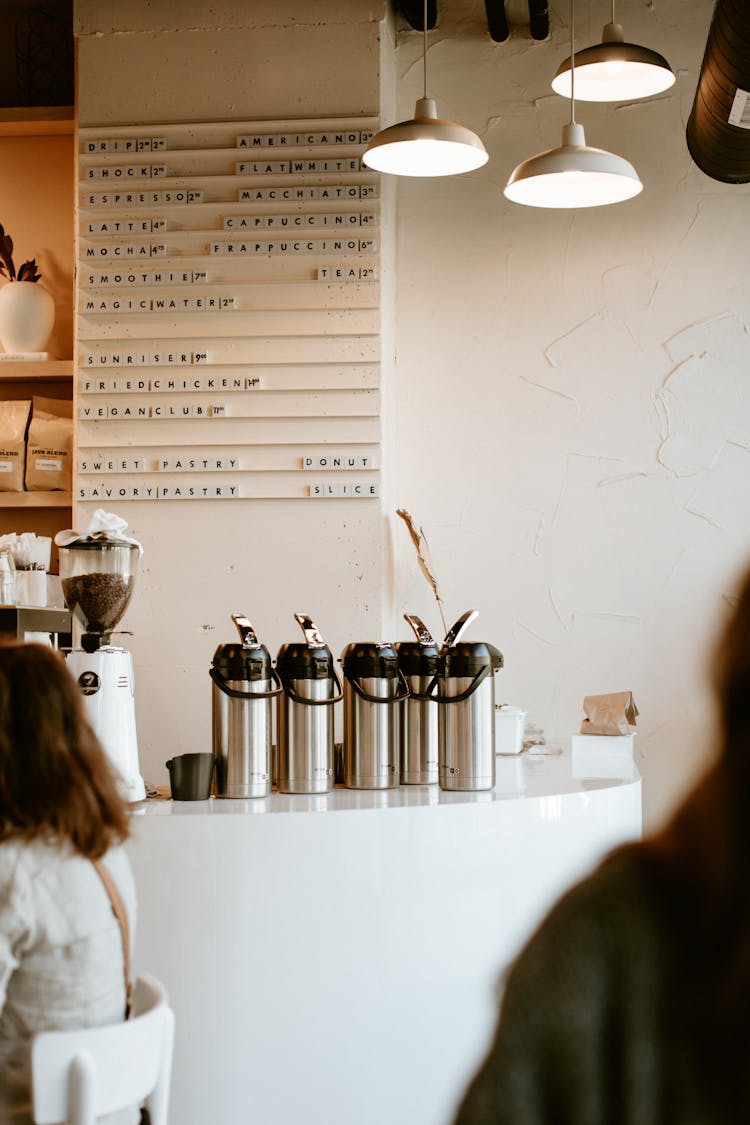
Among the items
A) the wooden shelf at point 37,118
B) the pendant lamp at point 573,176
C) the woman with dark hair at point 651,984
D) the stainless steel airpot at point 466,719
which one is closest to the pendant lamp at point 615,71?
the pendant lamp at point 573,176

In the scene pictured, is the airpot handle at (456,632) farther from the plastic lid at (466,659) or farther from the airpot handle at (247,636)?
the airpot handle at (247,636)

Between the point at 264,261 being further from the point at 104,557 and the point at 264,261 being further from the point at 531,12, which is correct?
the point at 104,557

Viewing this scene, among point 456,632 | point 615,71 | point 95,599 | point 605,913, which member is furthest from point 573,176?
point 605,913

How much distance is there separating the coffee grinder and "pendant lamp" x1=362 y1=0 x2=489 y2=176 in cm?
112

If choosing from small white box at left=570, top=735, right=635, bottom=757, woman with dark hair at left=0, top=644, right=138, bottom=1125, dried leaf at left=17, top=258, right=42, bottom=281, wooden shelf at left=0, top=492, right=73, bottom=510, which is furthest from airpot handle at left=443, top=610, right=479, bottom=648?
dried leaf at left=17, top=258, right=42, bottom=281

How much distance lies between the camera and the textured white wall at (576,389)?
4.20 metres

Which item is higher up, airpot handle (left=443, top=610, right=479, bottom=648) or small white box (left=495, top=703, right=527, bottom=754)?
airpot handle (left=443, top=610, right=479, bottom=648)

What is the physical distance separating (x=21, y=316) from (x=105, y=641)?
1900 mm

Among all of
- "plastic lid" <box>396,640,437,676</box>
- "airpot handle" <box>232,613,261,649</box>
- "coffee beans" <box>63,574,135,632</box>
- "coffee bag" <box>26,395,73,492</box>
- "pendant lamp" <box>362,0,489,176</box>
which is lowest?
"plastic lid" <box>396,640,437,676</box>

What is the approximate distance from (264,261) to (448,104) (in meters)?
0.92

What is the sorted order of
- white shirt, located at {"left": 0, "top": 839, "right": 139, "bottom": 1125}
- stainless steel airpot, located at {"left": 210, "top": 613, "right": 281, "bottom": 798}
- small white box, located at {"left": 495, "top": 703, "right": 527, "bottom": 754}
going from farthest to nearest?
small white box, located at {"left": 495, "top": 703, "right": 527, "bottom": 754} → stainless steel airpot, located at {"left": 210, "top": 613, "right": 281, "bottom": 798} → white shirt, located at {"left": 0, "top": 839, "right": 139, "bottom": 1125}

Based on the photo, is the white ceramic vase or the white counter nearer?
the white counter

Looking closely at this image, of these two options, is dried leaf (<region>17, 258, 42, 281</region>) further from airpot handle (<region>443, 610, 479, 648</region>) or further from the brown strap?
the brown strap

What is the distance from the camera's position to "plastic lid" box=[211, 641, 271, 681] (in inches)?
101
